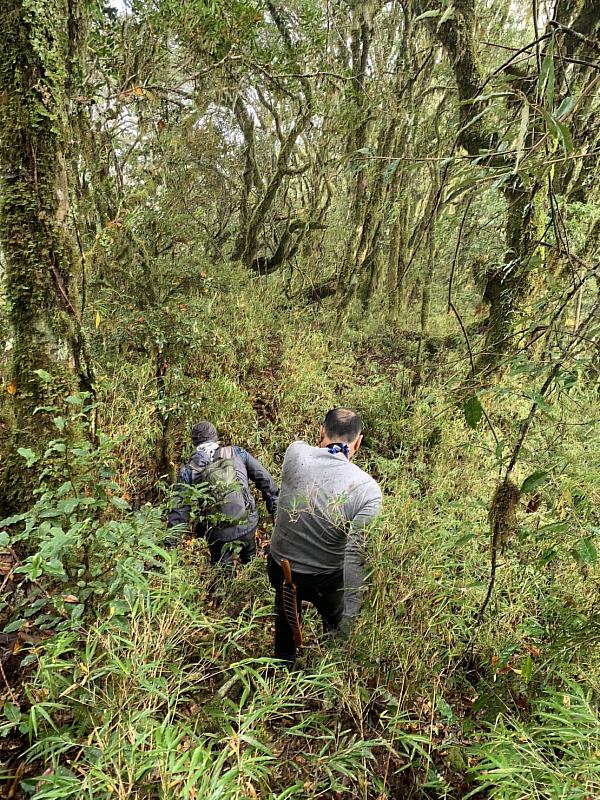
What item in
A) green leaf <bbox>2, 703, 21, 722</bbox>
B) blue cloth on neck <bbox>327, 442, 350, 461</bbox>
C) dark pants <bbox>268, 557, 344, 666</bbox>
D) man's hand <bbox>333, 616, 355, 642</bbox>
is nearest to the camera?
green leaf <bbox>2, 703, 21, 722</bbox>

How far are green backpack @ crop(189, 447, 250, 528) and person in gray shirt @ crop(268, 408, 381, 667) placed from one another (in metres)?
0.70

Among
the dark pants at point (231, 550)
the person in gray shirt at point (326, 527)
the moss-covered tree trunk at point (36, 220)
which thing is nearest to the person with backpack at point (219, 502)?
the dark pants at point (231, 550)

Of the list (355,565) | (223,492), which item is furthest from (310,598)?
(223,492)

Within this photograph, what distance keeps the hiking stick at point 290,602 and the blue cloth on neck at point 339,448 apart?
72cm

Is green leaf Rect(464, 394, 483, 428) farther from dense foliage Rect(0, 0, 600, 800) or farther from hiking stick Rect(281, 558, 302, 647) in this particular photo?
hiking stick Rect(281, 558, 302, 647)

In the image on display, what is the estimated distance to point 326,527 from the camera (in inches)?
97.3

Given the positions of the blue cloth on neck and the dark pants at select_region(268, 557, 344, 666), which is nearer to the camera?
the dark pants at select_region(268, 557, 344, 666)

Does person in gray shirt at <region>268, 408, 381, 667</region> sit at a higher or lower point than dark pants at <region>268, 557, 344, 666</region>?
higher

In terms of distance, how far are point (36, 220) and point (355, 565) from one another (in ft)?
7.83

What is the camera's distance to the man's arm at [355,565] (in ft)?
7.55

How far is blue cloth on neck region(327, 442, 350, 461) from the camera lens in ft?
8.85

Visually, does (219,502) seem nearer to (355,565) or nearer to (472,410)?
(355,565)

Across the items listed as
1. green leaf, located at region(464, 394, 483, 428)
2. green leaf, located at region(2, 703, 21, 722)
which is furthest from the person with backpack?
green leaf, located at region(464, 394, 483, 428)

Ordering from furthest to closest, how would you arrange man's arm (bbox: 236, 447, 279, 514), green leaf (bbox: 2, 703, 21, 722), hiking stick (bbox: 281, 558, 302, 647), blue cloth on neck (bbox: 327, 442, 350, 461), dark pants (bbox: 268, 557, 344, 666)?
1. man's arm (bbox: 236, 447, 279, 514)
2. blue cloth on neck (bbox: 327, 442, 350, 461)
3. dark pants (bbox: 268, 557, 344, 666)
4. hiking stick (bbox: 281, 558, 302, 647)
5. green leaf (bbox: 2, 703, 21, 722)
